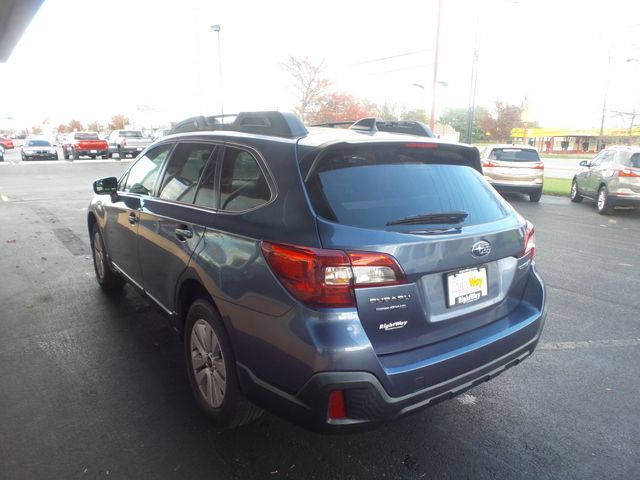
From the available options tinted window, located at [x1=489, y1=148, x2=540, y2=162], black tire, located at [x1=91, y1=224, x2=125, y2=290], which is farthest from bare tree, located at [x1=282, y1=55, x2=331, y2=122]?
black tire, located at [x1=91, y1=224, x2=125, y2=290]

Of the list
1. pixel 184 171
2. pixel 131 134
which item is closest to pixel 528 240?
pixel 184 171

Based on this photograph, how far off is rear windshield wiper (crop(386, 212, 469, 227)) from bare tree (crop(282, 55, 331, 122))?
42595 millimetres

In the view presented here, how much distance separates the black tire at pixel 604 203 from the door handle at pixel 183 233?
39.3 feet

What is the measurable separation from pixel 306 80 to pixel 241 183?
43681mm

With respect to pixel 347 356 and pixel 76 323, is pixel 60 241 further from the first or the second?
pixel 347 356

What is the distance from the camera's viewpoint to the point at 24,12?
1374cm

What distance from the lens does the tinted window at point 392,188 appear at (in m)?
2.42

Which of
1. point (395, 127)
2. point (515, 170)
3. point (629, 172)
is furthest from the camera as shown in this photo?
point (515, 170)

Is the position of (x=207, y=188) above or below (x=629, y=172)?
above

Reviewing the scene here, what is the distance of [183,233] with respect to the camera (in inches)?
124

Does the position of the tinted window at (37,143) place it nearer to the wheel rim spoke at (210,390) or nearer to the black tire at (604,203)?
the black tire at (604,203)

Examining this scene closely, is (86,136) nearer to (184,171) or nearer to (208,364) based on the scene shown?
(184,171)

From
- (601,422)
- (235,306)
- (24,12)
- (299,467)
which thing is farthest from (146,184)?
(24,12)

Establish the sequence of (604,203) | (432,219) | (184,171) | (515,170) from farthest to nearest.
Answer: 1. (515,170)
2. (604,203)
3. (184,171)
4. (432,219)
